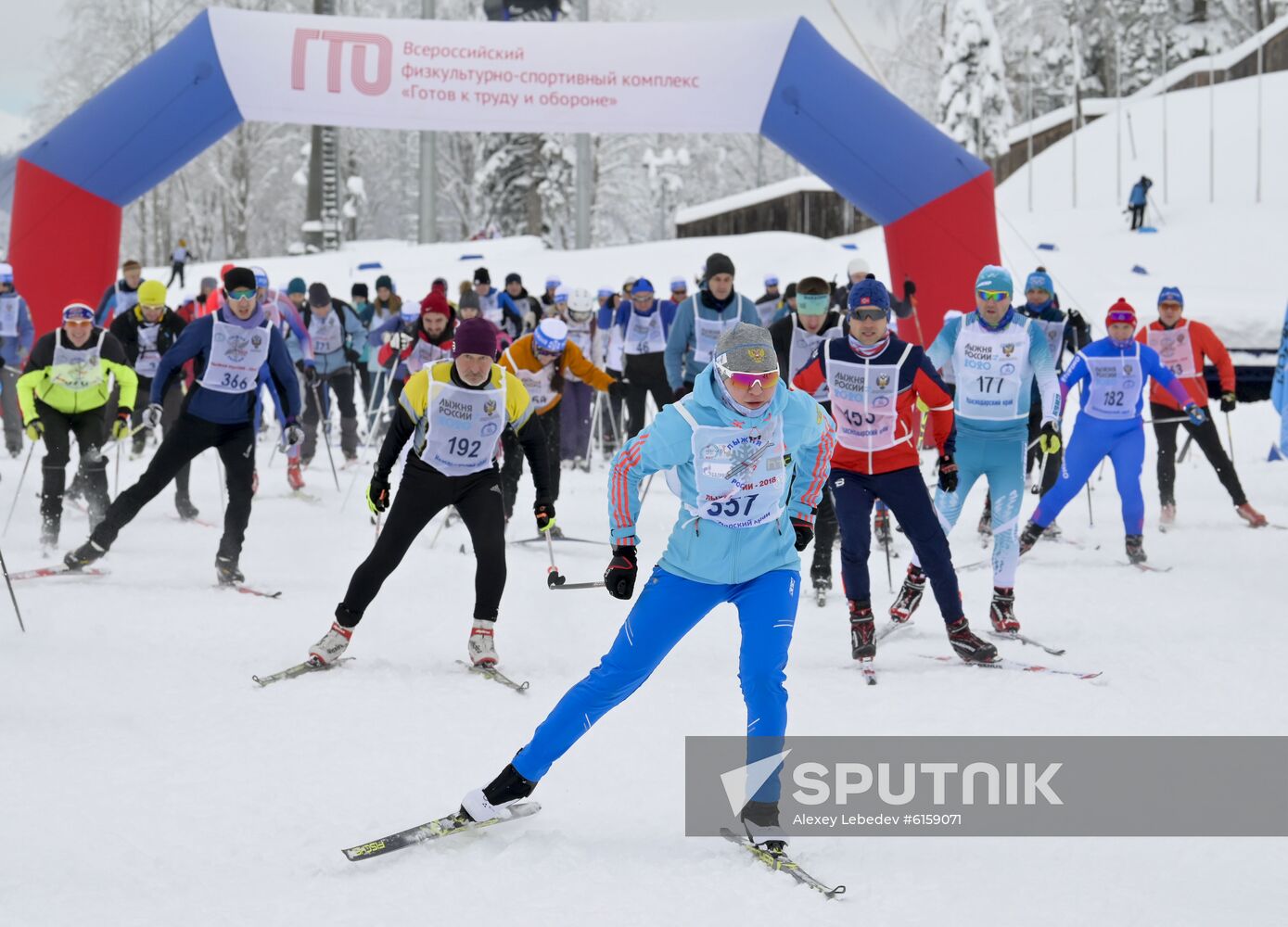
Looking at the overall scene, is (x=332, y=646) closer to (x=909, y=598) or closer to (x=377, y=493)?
(x=377, y=493)

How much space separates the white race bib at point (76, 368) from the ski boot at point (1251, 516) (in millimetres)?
9145

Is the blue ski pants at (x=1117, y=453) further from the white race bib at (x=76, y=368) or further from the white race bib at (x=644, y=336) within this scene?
the white race bib at (x=76, y=368)

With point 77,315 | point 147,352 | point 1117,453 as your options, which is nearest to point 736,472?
point 1117,453

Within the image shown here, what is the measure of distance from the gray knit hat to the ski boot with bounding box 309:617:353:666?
292 cm

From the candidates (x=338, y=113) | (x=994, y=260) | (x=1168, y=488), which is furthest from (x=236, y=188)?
(x=1168, y=488)

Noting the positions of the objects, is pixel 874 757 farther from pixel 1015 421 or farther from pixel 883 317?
pixel 1015 421

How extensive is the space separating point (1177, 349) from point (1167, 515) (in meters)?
1.53

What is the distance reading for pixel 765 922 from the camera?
3535 millimetres

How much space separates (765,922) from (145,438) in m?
12.0

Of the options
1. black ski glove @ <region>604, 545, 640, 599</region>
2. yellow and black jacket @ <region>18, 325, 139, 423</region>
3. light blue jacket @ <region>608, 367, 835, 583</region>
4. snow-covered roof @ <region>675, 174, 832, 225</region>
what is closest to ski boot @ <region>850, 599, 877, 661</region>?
light blue jacket @ <region>608, 367, 835, 583</region>

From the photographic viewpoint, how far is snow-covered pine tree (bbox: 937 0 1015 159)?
37.4 metres

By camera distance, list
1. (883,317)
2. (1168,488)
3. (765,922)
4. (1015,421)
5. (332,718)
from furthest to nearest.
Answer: (1168,488) < (1015,421) < (883,317) < (332,718) < (765,922)

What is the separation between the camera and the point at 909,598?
704cm

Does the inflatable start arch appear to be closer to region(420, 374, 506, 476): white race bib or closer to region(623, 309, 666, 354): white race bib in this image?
region(623, 309, 666, 354): white race bib
